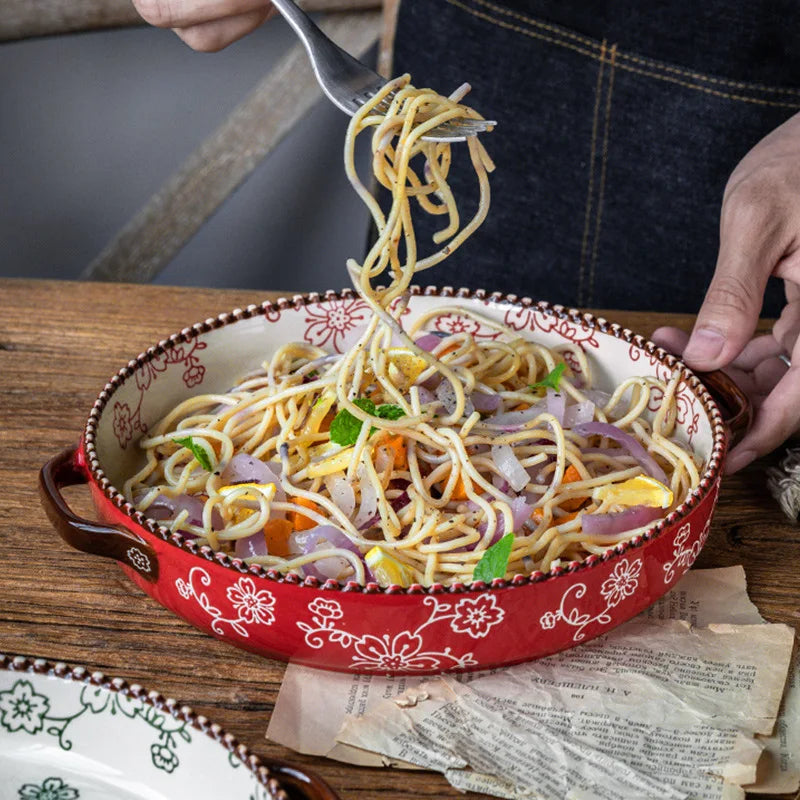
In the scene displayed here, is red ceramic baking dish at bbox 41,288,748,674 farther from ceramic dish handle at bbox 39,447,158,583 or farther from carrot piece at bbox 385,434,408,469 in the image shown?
carrot piece at bbox 385,434,408,469

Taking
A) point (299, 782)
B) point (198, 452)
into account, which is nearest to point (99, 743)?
point (299, 782)

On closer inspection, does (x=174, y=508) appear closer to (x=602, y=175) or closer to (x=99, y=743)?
(x=99, y=743)

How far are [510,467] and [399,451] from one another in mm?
116

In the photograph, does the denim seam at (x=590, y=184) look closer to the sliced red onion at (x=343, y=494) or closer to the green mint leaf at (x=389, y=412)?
the green mint leaf at (x=389, y=412)

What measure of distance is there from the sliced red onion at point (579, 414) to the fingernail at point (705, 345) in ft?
0.43

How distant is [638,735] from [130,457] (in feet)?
2.05

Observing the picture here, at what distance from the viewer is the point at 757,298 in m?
1.26

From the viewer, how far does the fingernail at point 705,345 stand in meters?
1.23

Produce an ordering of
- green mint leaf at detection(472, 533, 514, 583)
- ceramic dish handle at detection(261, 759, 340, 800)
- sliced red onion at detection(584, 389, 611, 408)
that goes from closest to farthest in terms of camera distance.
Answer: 1. ceramic dish handle at detection(261, 759, 340, 800)
2. green mint leaf at detection(472, 533, 514, 583)
3. sliced red onion at detection(584, 389, 611, 408)

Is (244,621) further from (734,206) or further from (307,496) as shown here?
(734,206)

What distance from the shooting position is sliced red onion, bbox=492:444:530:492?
1098 millimetres

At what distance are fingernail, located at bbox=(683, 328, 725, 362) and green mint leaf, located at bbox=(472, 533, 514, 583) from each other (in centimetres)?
39

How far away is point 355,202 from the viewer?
314 centimetres

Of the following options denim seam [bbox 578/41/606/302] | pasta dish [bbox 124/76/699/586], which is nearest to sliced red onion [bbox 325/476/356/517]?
pasta dish [bbox 124/76/699/586]
